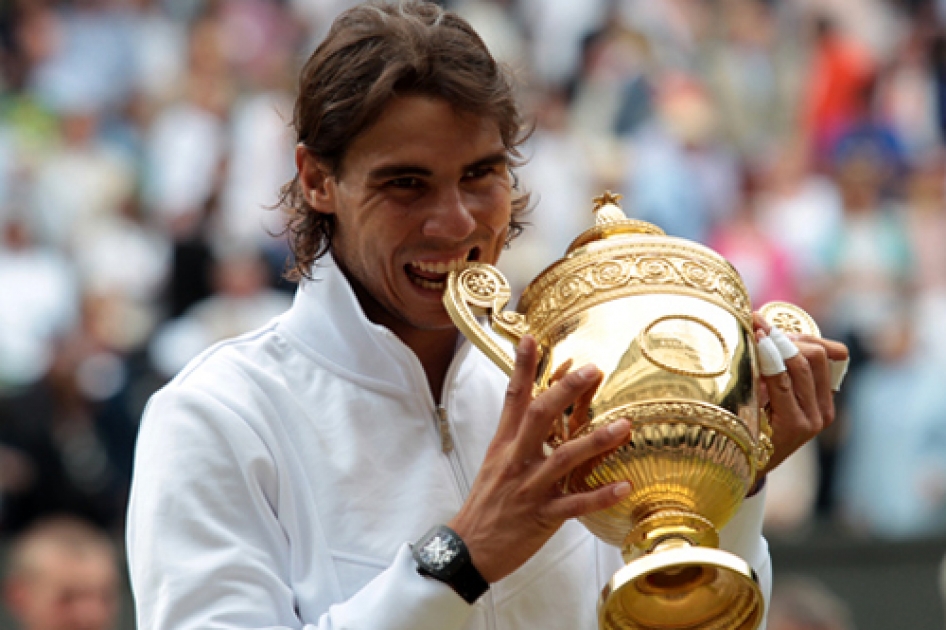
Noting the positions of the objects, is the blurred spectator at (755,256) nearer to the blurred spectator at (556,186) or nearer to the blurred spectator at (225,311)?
the blurred spectator at (556,186)

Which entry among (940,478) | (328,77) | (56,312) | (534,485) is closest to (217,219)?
(56,312)

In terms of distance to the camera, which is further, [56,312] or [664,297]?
[56,312]

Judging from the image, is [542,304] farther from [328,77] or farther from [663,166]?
[663,166]

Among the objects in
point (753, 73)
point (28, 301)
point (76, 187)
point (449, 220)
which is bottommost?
point (28, 301)

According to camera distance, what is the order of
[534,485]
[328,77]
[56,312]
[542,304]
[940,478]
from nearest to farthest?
[534,485], [542,304], [328,77], [940,478], [56,312]

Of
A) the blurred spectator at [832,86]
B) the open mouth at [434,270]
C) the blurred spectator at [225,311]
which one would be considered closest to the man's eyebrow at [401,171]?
the open mouth at [434,270]

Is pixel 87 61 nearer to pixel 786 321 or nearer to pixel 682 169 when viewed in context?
pixel 682 169

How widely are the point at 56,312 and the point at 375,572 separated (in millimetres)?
6586

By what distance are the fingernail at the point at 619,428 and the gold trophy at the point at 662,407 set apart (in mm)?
35

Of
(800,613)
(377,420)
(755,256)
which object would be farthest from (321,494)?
(755,256)

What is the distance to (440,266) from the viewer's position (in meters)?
2.88

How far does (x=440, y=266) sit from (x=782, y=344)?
0.56 meters

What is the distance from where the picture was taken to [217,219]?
9.23 m

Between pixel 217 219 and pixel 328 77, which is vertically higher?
pixel 328 77
